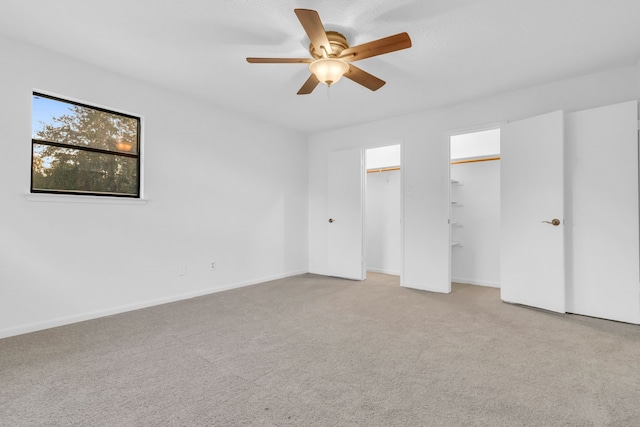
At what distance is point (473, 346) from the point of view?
241 cm

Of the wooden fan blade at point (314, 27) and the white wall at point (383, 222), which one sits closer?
the wooden fan blade at point (314, 27)

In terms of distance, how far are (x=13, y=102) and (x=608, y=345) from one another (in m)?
5.15

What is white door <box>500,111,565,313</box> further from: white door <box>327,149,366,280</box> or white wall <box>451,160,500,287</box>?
white door <box>327,149,366,280</box>

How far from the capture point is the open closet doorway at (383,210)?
213 inches

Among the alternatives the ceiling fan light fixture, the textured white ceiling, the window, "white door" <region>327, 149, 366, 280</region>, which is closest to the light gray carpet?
the window

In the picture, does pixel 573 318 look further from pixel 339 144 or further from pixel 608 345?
pixel 339 144

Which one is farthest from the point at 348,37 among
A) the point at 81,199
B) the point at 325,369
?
the point at 81,199

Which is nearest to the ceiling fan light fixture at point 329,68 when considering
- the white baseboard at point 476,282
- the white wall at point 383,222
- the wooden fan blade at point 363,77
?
the wooden fan blade at point 363,77

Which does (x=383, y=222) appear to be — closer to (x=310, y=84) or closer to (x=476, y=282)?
(x=476, y=282)

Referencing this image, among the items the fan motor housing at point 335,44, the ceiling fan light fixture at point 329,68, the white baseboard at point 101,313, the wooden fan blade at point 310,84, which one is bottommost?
the white baseboard at point 101,313

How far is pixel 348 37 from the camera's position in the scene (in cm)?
257

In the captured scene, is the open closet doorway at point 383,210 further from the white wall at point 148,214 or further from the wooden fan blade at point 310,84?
the wooden fan blade at point 310,84

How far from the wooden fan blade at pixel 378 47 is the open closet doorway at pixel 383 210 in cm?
305

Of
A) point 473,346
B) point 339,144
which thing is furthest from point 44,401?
point 339,144
